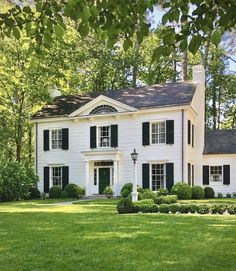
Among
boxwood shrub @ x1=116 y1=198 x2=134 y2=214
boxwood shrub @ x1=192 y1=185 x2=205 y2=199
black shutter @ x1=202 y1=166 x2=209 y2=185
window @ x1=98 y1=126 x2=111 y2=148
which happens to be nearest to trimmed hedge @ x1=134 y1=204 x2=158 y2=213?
boxwood shrub @ x1=116 y1=198 x2=134 y2=214

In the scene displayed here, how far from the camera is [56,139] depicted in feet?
102

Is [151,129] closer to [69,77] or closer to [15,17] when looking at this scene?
[69,77]

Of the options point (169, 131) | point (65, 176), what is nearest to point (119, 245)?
point (169, 131)

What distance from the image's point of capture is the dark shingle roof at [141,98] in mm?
27750

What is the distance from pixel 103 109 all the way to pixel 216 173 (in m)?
8.55

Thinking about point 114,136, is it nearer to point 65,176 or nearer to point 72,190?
point 72,190

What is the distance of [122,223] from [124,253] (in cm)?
445

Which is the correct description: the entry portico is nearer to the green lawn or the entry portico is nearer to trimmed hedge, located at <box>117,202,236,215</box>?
trimmed hedge, located at <box>117,202,236,215</box>

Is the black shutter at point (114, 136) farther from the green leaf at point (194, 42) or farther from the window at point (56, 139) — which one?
the green leaf at point (194, 42)

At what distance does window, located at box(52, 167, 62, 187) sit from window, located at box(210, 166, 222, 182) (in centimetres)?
1002

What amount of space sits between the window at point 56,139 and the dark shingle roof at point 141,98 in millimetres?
1133

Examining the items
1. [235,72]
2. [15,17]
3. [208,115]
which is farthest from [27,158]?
[15,17]

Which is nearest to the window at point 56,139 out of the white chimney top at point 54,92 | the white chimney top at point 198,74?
the white chimney top at point 54,92

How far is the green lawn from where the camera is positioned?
6777mm
